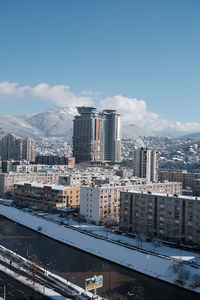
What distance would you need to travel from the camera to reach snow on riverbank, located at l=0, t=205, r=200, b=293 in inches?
910

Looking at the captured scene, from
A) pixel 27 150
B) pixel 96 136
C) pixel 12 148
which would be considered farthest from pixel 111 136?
pixel 12 148

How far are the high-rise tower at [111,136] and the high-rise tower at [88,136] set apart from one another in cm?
649

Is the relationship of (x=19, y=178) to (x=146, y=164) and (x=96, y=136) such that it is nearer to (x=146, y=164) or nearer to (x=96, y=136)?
(x=146, y=164)

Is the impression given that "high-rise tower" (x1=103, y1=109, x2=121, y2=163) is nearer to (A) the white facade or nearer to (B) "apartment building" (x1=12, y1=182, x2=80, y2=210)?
(B) "apartment building" (x1=12, y1=182, x2=80, y2=210)

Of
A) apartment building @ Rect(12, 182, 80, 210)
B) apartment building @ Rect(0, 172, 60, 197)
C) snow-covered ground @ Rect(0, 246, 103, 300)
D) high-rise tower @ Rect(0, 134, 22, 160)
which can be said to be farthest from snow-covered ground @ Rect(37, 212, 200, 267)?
high-rise tower @ Rect(0, 134, 22, 160)

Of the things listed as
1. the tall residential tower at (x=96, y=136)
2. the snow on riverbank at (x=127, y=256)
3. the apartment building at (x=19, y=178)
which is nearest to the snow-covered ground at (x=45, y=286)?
the snow on riverbank at (x=127, y=256)

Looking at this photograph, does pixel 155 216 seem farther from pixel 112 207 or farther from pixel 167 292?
pixel 167 292

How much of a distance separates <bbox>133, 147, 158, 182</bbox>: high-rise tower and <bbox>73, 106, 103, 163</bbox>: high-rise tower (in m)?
32.5

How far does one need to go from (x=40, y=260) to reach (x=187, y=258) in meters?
10.9

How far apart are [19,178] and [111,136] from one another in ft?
223

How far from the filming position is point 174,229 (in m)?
31.6

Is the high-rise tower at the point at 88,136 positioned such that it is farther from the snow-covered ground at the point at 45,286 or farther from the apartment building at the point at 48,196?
the snow-covered ground at the point at 45,286

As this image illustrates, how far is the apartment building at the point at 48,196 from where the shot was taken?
46.8 metres

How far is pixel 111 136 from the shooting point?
424 ft
